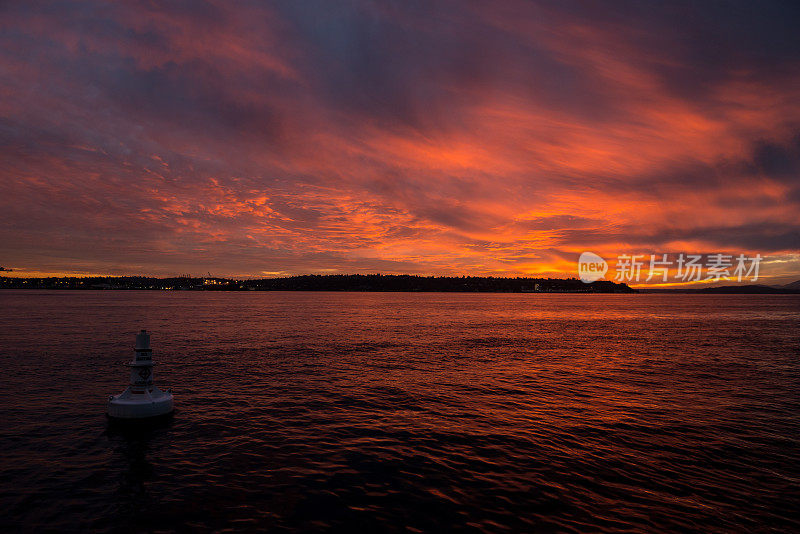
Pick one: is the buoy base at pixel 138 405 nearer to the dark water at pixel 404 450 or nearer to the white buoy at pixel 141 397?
the white buoy at pixel 141 397

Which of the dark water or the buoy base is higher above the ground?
the buoy base

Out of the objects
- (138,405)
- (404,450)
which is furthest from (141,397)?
(404,450)

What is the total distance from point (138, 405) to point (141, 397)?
55cm

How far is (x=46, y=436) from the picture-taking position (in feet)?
51.7

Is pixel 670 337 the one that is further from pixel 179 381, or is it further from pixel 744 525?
pixel 179 381

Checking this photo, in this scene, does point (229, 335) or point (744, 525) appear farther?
point (229, 335)

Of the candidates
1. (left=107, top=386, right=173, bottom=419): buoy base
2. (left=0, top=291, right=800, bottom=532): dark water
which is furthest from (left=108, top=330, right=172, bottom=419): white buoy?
(left=0, top=291, right=800, bottom=532): dark water

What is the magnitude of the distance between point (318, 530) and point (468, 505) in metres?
4.07

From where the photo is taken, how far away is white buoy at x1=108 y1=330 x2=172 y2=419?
57.2 ft

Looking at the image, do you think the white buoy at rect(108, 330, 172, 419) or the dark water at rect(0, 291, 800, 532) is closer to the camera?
the dark water at rect(0, 291, 800, 532)

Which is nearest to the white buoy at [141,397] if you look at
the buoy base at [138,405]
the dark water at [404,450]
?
the buoy base at [138,405]

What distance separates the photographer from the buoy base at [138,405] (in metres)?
17.4

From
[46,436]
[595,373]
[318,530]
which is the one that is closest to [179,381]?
[46,436]

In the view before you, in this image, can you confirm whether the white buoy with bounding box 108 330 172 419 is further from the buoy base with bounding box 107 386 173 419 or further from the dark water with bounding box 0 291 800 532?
the dark water with bounding box 0 291 800 532
